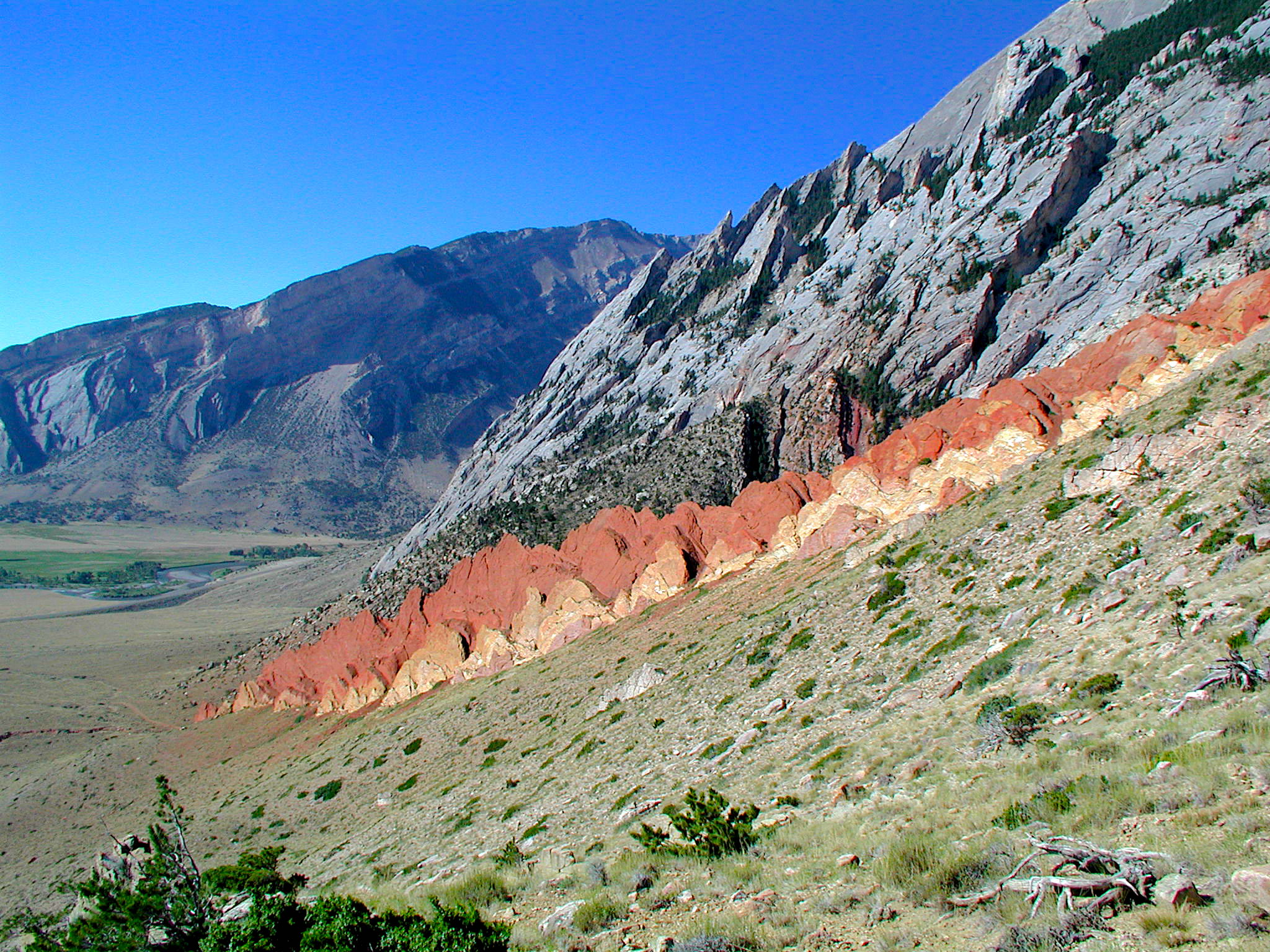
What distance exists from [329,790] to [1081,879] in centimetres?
3312

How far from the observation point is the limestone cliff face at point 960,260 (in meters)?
51.7

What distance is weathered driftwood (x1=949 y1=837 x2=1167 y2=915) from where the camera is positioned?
266 inches

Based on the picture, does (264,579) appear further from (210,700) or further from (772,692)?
(772,692)

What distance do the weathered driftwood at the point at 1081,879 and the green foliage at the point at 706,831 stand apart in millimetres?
4985

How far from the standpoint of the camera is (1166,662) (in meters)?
12.9

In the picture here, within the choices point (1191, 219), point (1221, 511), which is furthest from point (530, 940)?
point (1191, 219)

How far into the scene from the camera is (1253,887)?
595 cm

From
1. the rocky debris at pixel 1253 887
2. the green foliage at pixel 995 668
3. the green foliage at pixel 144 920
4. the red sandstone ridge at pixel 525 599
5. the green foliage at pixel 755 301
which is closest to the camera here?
the rocky debris at pixel 1253 887

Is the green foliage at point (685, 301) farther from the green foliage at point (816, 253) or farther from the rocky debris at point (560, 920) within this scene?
the rocky debris at point (560, 920)

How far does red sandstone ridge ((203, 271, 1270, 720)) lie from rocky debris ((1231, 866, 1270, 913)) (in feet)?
91.4

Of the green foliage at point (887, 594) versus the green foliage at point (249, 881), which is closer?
the green foliage at point (249, 881)

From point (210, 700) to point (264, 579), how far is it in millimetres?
91138

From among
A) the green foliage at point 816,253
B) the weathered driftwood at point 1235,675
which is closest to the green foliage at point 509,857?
the weathered driftwood at point 1235,675

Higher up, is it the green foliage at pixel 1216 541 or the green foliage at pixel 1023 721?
the green foliage at pixel 1216 541
